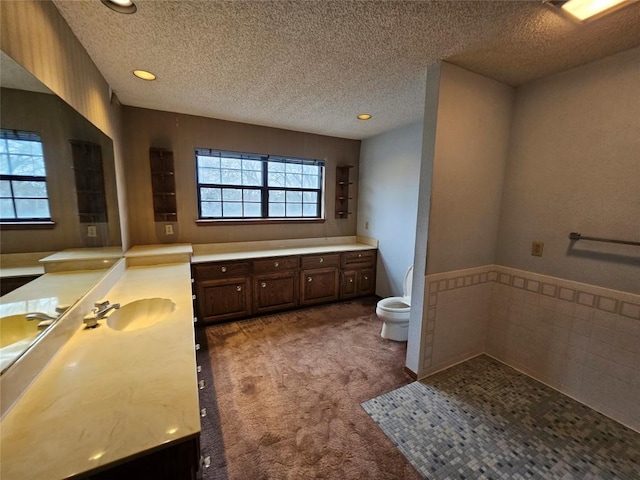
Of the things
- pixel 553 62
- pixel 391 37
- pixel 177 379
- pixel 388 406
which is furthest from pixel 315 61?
pixel 388 406

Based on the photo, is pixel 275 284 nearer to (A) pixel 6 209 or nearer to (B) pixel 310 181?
(B) pixel 310 181

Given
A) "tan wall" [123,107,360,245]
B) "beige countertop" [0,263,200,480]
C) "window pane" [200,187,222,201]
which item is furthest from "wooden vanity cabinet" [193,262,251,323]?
"beige countertop" [0,263,200,480]

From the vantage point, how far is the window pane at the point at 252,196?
3.53 m

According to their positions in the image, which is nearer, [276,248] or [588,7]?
[588,7]

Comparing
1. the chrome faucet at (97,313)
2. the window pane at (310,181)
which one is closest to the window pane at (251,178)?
the window pane at (310,181)

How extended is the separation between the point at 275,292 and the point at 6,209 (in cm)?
255

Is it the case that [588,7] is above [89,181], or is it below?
above

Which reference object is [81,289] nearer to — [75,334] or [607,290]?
[75,334]

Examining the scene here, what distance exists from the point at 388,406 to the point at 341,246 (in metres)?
2.35

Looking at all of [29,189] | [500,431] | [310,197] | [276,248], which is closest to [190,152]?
[276,248]

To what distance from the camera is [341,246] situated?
3.97m

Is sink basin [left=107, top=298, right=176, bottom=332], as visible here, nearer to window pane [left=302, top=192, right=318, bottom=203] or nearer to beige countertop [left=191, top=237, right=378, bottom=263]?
beige countertop [left=191, top=237, right=378, bottom=263]

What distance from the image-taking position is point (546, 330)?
6.83 ft

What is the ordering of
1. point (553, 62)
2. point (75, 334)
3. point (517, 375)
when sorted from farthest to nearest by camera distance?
point (517, 375) < point (553, 62) < point (75, 334)
